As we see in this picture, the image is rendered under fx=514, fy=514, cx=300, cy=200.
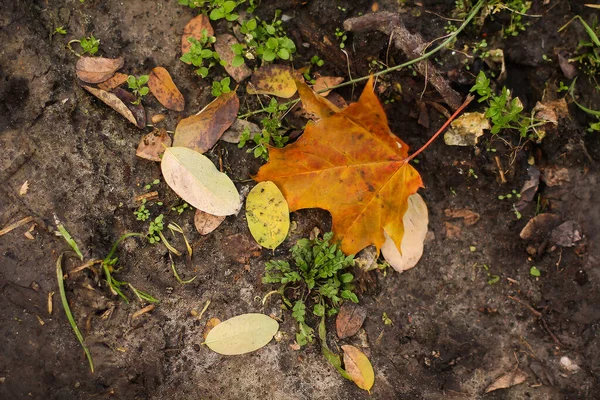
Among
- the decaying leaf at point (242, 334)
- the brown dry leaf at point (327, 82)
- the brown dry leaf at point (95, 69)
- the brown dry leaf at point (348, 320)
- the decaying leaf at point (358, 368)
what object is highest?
the brown dry leaf at point (95, 69)

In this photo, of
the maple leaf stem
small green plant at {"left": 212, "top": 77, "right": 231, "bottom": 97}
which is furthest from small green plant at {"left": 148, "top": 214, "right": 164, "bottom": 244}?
the maple leaf stem

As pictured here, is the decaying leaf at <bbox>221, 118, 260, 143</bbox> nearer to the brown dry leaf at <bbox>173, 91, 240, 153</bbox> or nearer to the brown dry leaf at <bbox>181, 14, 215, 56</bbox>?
the brown dry leaf at <bbox>173, 91, 240, 153</bbox>

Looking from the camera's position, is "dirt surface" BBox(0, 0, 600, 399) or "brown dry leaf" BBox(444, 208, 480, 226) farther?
"brown dry leaf" BBox(444, 208, 480, 226)

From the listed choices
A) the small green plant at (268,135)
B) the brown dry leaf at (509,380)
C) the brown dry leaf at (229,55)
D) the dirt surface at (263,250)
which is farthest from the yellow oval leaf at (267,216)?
the brown dry leaf at (509,380)

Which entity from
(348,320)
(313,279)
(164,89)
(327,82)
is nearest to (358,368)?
(348,320)

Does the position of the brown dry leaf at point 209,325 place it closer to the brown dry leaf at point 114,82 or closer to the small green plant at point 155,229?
the small green plant at point 155,229

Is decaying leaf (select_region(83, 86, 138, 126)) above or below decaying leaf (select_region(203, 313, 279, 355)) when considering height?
above

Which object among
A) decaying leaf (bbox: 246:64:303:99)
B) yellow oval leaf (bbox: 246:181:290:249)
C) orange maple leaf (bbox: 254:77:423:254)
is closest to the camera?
orange maple leaf (bbox: 254:77:423:254)

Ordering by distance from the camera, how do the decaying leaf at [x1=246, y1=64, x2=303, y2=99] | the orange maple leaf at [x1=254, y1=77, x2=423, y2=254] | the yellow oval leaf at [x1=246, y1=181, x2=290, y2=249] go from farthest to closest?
the decaying leaf at [x1=246, y1=64, x2=303, y2=99] → the yellow oval leaf at [x1=246, y1=181, x2=290, y2=249] → the orange maple leaf at [x1=254, y1=77, x2=423, y2=254]

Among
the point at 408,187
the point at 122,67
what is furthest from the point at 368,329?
the point at 122,67
